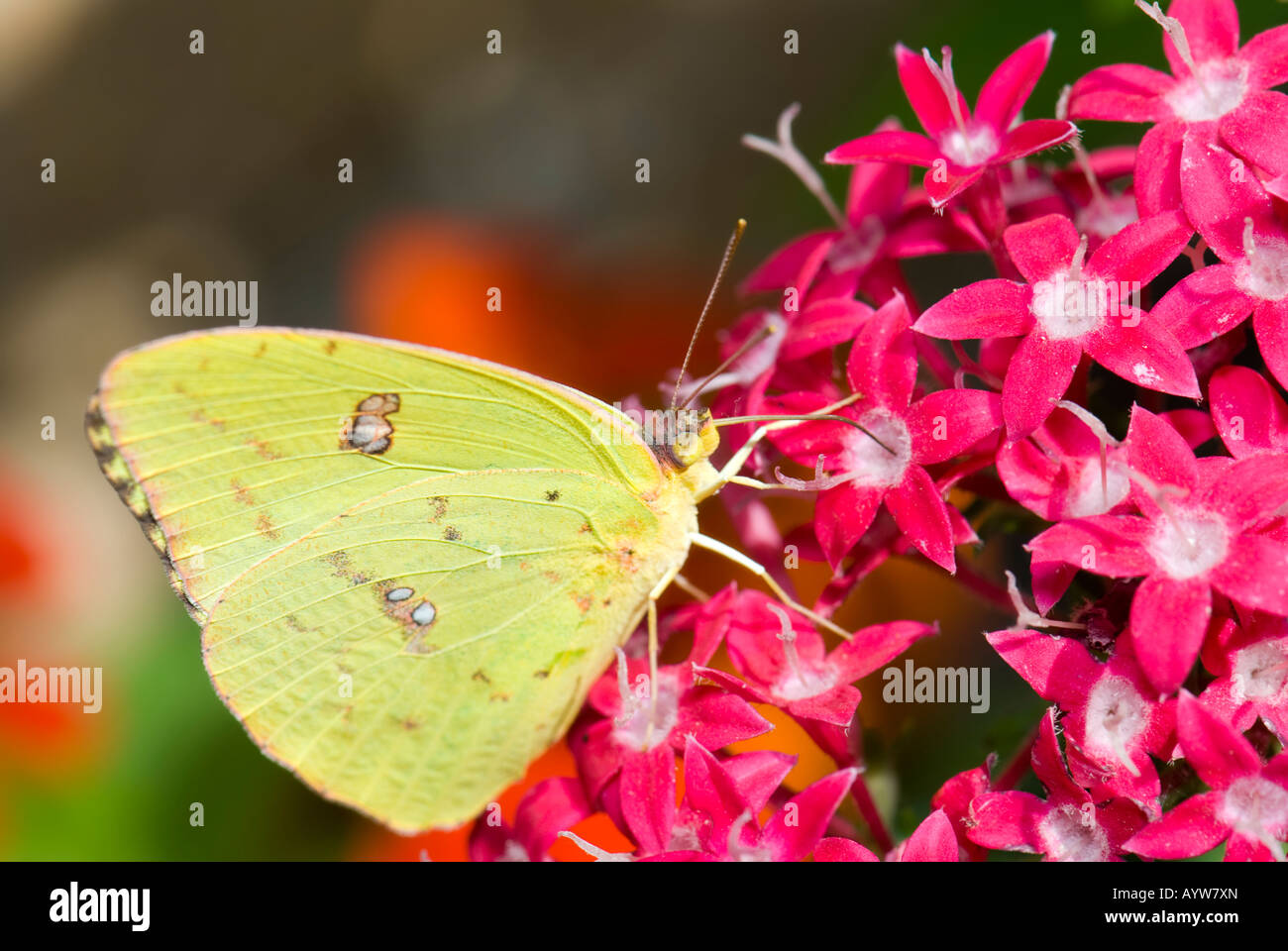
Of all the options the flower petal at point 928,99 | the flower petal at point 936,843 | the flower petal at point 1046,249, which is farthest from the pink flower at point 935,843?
the flower petal at point 928,99

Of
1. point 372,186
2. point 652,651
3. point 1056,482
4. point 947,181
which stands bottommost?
point 652,651

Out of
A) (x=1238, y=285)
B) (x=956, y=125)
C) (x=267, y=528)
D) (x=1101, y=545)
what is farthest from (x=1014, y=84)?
(x=267, y=528)

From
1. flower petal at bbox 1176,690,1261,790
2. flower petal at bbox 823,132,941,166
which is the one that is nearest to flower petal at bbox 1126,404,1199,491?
flower petal at bbox 1176,690,1261,790

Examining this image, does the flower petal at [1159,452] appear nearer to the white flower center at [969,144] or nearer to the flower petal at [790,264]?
the white flower center at [969,144]

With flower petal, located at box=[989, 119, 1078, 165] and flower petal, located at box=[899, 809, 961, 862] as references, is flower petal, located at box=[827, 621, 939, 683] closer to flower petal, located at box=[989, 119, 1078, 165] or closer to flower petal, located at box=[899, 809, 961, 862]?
flower petal, located at box=[899, 809, 961, 862]

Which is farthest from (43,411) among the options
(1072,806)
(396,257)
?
(1072,806)

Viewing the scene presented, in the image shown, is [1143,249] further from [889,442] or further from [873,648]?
[873,648]
